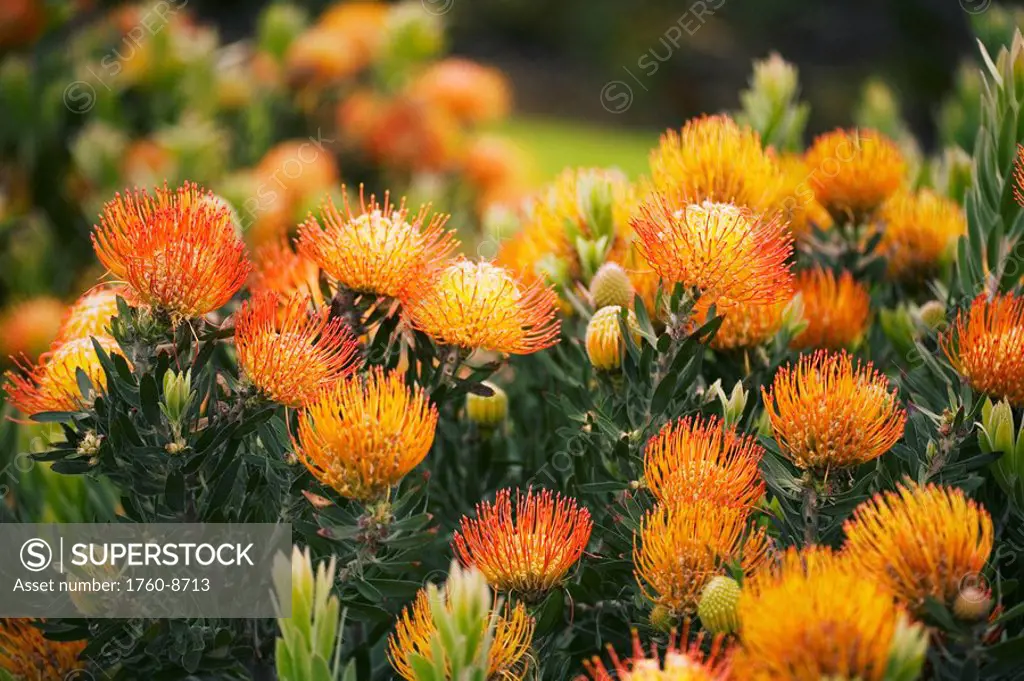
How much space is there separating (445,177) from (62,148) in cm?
159

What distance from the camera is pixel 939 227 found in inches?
84.2

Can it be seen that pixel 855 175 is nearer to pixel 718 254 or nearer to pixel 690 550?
pixel 718 254

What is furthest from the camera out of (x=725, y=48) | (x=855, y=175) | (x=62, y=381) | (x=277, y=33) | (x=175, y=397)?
(x=725, y=48)

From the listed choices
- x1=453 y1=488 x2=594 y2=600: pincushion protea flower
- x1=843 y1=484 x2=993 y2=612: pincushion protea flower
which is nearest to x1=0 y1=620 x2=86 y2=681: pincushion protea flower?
x1=453 y1=488 x2=594 y2=600: pincushion protea flower

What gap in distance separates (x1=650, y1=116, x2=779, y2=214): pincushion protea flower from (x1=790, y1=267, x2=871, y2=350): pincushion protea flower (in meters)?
0.20

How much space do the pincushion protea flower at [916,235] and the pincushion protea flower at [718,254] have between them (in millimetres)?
A: 732

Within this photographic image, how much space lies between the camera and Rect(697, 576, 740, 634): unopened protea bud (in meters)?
1.22

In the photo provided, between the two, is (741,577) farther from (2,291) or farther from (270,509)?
(2,291)

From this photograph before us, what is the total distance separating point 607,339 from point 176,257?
64 centimetres

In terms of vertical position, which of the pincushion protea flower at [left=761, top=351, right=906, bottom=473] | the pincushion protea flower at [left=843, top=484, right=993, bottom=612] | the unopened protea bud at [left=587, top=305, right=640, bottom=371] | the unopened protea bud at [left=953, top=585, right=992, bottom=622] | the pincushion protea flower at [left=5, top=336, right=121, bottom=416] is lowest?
the unopened protea bud at [left=953, top=585, right=992, bottom=622]

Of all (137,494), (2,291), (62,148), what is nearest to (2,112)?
(62,148)

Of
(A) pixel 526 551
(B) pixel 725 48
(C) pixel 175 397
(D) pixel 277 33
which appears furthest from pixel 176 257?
(B) pixel 725 48

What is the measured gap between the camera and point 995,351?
147 centimetres

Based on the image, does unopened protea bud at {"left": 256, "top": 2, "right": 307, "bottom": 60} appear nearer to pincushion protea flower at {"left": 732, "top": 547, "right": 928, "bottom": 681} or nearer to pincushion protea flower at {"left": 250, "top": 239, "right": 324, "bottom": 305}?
pincushion protea flower at {"left": 250, "top": 239, "right": 324, "bottom": 305}
